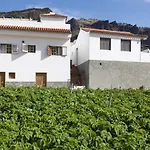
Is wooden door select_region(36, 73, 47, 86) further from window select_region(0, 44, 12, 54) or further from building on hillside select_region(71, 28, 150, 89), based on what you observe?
building on hillside select_region(71, 28, 150, 89)

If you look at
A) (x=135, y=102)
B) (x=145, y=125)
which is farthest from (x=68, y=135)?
(x=135, y=102)

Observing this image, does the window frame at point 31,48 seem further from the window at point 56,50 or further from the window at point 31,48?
the window at point 56,50

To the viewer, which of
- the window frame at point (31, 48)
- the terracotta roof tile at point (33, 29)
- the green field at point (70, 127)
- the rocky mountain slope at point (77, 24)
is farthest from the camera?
the rocky mountain slope at point (77, 24)

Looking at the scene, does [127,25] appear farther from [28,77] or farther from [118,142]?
[118,142]

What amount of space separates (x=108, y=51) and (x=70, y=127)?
20.8 meters

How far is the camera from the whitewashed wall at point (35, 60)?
83.3 ft

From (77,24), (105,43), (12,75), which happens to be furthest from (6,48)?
(77,24)

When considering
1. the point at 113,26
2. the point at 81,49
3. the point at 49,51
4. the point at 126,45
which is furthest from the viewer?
the point at 113,26

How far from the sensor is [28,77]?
25.7 metres

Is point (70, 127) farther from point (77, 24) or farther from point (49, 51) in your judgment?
point (77, 24)

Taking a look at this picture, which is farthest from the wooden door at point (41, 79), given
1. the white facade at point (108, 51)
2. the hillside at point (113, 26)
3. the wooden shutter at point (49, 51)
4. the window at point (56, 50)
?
the hillside at point (113, 26)

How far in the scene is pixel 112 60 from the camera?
27984 mm

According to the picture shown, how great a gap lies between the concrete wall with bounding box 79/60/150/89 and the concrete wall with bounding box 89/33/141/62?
1.25ft

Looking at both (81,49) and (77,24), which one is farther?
(77,24)
